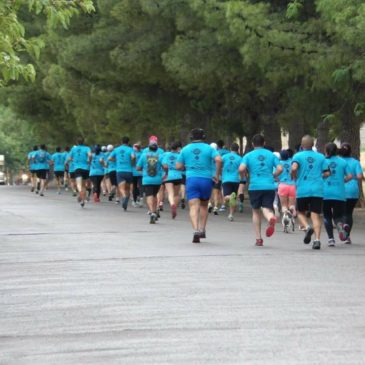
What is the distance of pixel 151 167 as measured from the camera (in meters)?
26.0

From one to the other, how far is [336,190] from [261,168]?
4.69 ft

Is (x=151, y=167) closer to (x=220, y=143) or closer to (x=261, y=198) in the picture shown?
(x=220, y=143)

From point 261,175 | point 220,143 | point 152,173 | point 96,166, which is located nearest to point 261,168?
A: point 261,175

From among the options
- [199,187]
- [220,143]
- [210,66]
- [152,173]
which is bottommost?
[199,187]

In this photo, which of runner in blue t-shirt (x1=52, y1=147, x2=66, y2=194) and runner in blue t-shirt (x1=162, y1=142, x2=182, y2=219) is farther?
runner in blue t-shirt (x1=52, y1=147, x2=66, y2=194)

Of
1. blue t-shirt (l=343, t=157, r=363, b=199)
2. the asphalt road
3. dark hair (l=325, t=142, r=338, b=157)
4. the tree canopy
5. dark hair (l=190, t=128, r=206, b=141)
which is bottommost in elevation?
the asphalt road

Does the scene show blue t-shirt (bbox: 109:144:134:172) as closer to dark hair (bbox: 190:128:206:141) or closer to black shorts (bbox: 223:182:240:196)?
black shorts (bbox: 223:182:240:196)

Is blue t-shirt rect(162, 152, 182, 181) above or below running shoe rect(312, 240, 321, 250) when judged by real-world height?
above

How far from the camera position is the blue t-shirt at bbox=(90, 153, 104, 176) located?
3560 cm

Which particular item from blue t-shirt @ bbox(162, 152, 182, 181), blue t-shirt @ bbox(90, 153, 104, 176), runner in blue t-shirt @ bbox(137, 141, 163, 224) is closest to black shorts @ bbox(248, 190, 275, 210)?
runner in blue t-shirt @ bbox(137, 141, 163, 224)

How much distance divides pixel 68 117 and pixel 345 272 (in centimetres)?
5096

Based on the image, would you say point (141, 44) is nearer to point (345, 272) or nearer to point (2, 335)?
point (345, 272)

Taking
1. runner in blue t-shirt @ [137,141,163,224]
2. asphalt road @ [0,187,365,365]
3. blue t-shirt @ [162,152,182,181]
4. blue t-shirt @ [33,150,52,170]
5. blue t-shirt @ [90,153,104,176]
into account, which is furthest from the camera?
blue t-shirt @ [33,150,52,170]

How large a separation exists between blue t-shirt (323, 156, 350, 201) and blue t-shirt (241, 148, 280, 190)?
3.36 feet
